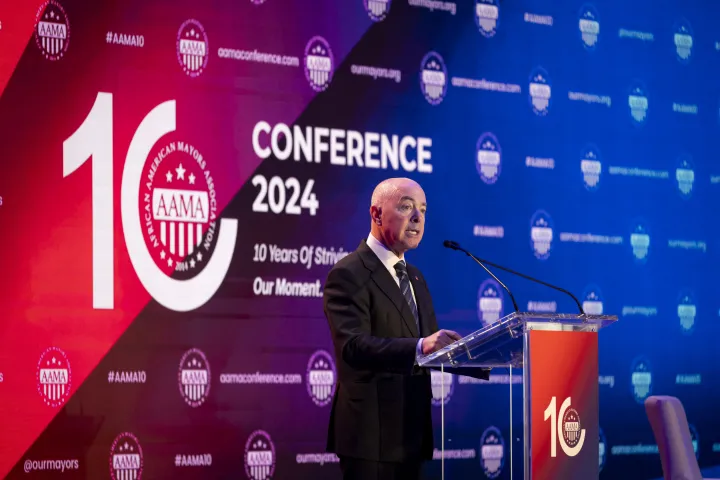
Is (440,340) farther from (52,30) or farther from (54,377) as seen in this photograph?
(52,30)

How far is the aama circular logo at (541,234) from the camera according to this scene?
7461 mm

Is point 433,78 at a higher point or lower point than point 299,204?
higher

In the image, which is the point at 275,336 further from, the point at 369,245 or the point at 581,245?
the point at 581,245

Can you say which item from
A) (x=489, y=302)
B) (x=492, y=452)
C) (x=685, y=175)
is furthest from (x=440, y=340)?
(x=685, y=175)

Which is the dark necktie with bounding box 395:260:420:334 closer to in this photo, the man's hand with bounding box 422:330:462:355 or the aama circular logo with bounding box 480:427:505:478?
the man's hand with bounding box 422:330:462:355

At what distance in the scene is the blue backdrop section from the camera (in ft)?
23.1

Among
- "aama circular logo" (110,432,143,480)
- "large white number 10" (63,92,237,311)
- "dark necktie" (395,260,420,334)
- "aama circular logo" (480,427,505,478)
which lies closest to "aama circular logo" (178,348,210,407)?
"large white number 10" (63,92,237,311)

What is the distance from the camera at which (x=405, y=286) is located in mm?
4484

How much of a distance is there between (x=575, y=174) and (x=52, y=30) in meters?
4.00

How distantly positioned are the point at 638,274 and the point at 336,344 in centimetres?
435

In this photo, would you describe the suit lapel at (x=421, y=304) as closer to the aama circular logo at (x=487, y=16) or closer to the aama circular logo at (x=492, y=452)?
the aama circular logo at (x=492, y=452)

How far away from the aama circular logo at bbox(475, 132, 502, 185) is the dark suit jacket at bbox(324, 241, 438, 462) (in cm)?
303

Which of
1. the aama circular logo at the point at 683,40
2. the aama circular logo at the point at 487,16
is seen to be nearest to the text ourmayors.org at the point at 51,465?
the aama circular logo at the point at 487,16

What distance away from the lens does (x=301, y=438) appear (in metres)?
6.38
